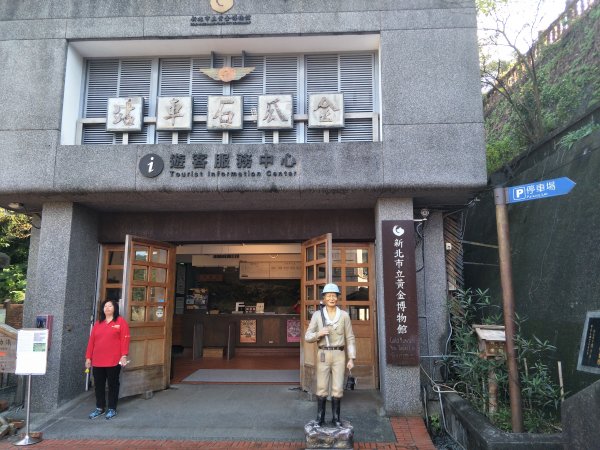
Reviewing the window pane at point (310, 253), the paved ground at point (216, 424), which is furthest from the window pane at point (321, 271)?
the paved ground at point (216, 424)

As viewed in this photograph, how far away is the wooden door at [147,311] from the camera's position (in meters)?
7.37

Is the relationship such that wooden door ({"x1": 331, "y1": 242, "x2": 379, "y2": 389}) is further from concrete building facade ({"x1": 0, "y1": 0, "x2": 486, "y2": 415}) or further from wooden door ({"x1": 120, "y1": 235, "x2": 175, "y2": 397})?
wooden door ({"x1": 120, "y1": 235, "x2": 175, "y2": 397})

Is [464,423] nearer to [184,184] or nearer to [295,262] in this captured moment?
[184,184]

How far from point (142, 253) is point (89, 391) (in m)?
2.62

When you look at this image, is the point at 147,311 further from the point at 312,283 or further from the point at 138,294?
the point at 312,283

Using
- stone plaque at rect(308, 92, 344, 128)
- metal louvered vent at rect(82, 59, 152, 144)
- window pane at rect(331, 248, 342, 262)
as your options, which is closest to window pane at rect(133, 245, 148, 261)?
metal louvered vent at rect(82, 59, 152, 144)

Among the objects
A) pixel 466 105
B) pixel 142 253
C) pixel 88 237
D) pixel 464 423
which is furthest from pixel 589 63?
pixel 88 237

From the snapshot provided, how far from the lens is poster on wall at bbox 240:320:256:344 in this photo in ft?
40.4

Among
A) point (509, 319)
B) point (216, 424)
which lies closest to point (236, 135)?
point (216, 424)

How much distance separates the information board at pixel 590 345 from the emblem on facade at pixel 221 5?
733 cm

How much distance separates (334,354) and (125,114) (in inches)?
214

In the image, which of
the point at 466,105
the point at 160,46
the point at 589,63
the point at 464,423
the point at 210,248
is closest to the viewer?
the point at 464,423

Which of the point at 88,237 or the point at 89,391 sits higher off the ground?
the point at 88,237

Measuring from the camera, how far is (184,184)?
6.89 meters
